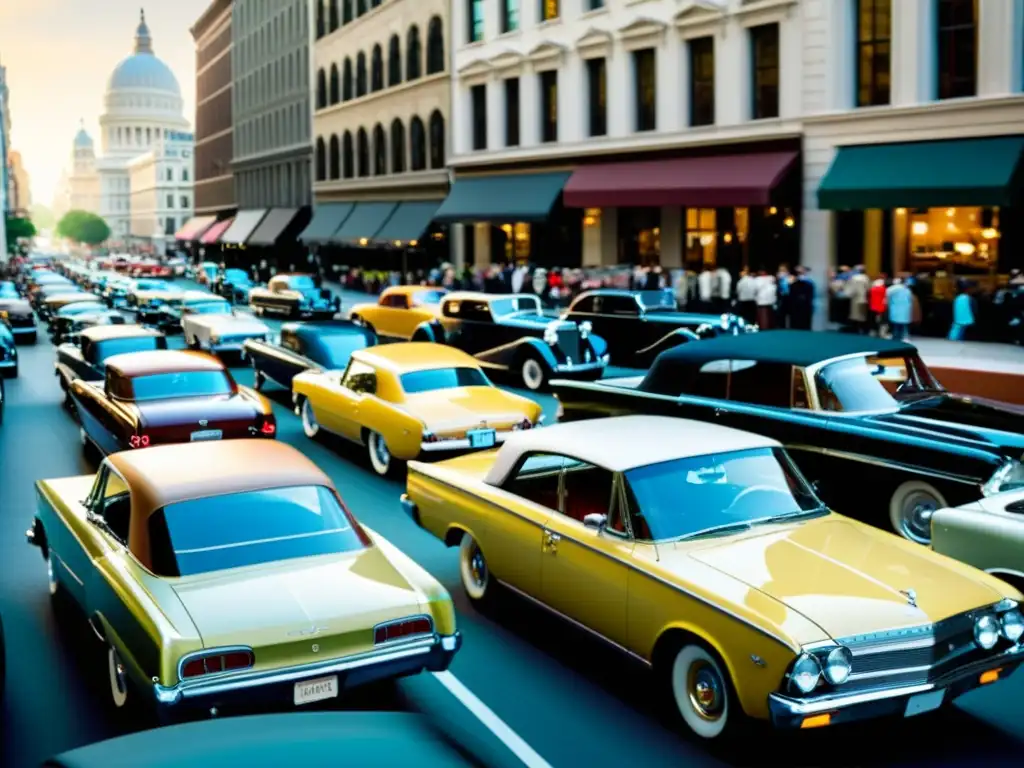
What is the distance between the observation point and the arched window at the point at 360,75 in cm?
5916

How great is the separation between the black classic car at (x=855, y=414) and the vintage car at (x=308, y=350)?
664 centimetres

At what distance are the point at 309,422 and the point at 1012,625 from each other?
465 inches

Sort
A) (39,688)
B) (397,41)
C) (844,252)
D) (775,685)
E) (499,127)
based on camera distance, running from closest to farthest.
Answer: (775,685) < (39,688) < (844,252) < (499,127) < (397,41)

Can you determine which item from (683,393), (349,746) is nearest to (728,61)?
(683,393)

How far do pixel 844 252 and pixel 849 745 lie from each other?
25.9 meters

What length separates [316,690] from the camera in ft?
21.6

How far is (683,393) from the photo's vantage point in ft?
41.0

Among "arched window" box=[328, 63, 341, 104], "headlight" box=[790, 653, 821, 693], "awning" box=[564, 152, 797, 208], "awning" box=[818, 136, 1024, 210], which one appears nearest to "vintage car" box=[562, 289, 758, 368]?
"awning" box=[818, 136, 1024, 210]

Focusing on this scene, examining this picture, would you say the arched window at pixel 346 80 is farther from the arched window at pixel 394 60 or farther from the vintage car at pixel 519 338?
the vintage car at pixel 519 338

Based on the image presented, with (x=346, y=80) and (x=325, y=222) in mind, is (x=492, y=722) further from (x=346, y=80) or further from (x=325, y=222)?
(x=346, y=80)

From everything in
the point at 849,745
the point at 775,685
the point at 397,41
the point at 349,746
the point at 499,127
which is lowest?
the point at 849,745

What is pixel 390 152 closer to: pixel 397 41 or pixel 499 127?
pixel 397 41

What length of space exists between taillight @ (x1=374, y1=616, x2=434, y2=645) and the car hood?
1599mm

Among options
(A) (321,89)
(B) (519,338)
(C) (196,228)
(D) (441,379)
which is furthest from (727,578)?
(C) (196,228)
